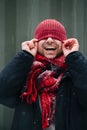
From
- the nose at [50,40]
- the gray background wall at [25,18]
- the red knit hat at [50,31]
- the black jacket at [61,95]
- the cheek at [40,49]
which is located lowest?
the black jacket at [61,95]

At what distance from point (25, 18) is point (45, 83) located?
2.26 feet

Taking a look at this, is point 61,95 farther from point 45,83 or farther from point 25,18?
point 25,18

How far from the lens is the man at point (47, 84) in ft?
6.69

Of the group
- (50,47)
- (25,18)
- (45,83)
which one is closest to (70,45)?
(50,47)

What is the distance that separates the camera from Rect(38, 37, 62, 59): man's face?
2113mm

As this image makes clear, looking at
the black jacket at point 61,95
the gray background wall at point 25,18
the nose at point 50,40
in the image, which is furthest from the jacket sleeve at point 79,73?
the gray background wall at point 25,18

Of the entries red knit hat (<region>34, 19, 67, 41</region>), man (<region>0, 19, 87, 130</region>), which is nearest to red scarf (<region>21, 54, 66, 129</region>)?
man (<region>0, 19, 87, 130</region>)

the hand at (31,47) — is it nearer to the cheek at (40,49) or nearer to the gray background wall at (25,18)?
the cheek at (40,49)

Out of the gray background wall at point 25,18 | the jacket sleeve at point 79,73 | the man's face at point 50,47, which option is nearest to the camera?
the jacket sleeve at point 79,73

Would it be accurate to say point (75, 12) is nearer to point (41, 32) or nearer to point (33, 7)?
point (33, 7)

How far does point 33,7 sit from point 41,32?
1.78ft

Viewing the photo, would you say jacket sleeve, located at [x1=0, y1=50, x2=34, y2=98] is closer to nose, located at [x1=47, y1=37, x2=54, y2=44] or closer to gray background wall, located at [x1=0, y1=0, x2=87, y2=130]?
nose, located at [x1=47, y1=37, x2=54, y2=44]

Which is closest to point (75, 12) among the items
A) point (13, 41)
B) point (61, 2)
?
point (61, 2)

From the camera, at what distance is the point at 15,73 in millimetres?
2057
